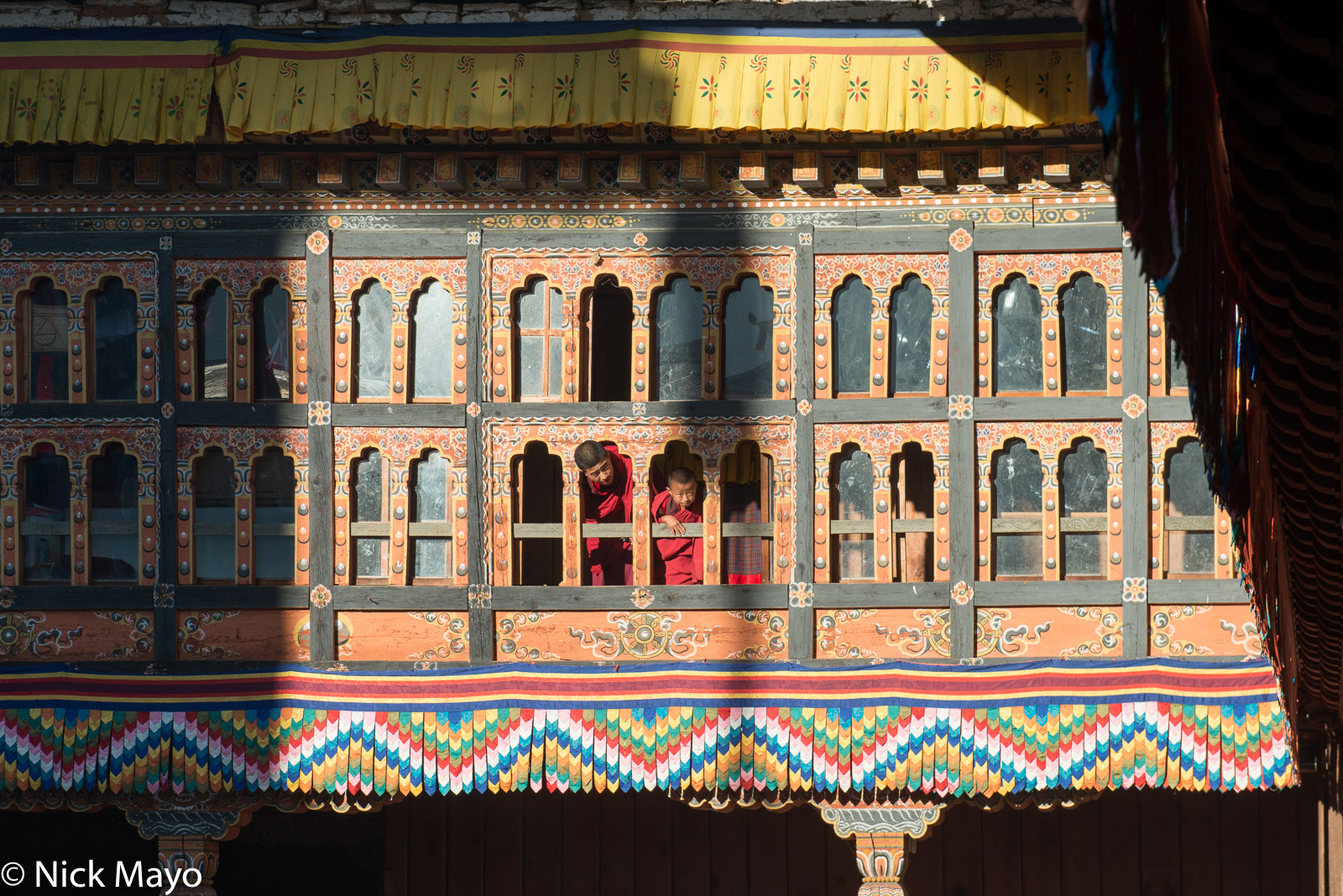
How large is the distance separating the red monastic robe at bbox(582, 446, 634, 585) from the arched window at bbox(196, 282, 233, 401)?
5.36ft

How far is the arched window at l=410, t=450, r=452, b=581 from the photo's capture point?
19.4ft

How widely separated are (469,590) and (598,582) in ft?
1.94

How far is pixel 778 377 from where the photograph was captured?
5773 mm

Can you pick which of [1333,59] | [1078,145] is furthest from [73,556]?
[1333,59]

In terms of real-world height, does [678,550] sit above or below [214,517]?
below

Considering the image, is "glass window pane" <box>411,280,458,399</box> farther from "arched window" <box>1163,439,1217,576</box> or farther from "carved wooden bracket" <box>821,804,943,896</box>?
"arched window" <box>1163,439,1217,576</box>

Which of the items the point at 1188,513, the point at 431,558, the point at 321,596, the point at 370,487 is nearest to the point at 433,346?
the point at 370,487

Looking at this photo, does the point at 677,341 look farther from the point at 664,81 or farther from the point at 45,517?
the point at 45,517

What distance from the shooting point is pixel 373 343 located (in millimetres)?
5934

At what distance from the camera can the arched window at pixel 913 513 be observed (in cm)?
579

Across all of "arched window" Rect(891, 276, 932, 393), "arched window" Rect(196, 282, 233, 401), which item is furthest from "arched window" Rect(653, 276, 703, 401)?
"arched window" Rect(196, 282, 233, 401)

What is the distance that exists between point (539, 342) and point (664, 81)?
3.97ft

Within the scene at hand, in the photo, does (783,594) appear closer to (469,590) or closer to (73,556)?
(469,590)

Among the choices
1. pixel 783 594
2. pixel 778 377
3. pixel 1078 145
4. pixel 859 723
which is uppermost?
pixel 1078 145
